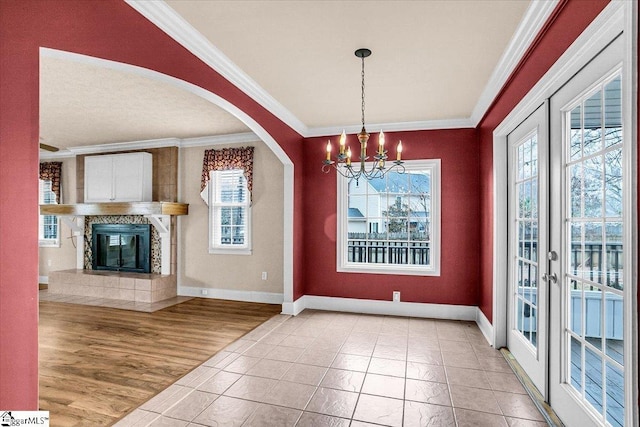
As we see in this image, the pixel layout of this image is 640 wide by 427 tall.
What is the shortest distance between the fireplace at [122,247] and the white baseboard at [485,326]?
5.30m

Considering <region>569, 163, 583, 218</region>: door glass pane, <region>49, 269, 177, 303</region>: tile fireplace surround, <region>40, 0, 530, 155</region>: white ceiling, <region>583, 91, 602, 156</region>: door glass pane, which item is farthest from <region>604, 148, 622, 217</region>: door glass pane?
<region>49, 269, 177, 303</region>: tile fireplace surround

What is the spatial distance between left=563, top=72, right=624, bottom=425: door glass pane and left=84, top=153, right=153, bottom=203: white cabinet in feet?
19.5

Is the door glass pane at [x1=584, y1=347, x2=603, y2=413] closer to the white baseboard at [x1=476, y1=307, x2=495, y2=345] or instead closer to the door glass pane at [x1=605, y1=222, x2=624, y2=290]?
the door glass pane at [x1=605, y1=222, x2=624, y2=290]

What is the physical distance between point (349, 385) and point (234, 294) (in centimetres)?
328

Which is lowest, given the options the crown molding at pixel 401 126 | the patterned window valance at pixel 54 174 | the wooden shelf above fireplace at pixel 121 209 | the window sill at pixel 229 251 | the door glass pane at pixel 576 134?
the window sill at pixel 229 251

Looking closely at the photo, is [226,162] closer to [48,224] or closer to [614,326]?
[48,224]

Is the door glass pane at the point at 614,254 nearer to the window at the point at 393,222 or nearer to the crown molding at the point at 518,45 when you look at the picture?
the crown molding at the point at 518,45

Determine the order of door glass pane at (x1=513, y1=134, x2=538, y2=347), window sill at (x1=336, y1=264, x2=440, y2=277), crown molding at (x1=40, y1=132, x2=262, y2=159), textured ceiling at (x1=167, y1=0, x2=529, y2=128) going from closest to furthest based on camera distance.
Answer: textured ceiling at (x1=167, y1=0, x2=529, y2=128), door glass pane at (x1=513, y1=134, x2=538, y2=347), window sill at (x1=336, y1=264, x2=440, y2=277), crown molding at (x1=40, y1=132, x2=262, y2=159)

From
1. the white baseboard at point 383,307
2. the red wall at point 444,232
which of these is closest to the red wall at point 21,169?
the white baseboard at point 383,307

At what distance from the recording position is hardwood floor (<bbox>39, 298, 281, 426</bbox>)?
2428 millimetres

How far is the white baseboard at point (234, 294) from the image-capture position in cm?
530

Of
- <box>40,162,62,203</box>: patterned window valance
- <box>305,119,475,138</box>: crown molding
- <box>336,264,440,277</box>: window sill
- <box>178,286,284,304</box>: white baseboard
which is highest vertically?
<box>305,119,475,138</box>: crown molding

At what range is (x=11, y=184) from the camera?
4.32ft

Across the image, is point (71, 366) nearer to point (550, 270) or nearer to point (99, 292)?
point (99, 292)
